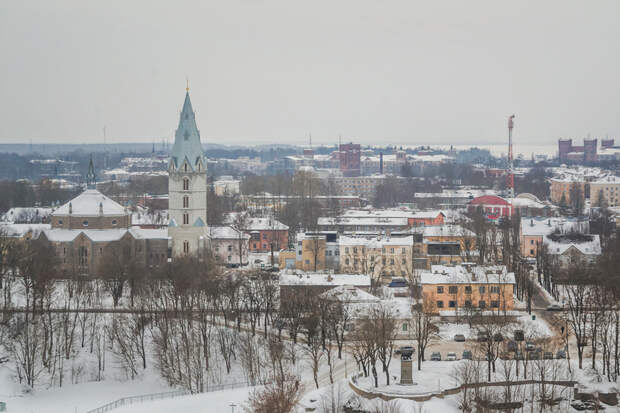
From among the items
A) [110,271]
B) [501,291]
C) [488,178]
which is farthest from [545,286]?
[488,178]

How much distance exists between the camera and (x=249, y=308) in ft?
128

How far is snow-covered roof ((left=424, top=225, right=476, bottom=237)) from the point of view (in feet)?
178

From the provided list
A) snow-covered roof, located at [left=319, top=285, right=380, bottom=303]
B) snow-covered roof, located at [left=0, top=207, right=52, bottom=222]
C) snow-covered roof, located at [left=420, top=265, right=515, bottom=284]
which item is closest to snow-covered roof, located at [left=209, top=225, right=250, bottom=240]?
snow-covered roof, located at [left=319, top=285, right=380, bottom=303]

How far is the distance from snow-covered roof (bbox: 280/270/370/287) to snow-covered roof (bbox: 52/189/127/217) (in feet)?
44.0

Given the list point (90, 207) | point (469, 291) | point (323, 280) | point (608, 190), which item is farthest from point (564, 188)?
point (323, 280)

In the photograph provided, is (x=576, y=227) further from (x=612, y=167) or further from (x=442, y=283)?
(x=612, y=167)

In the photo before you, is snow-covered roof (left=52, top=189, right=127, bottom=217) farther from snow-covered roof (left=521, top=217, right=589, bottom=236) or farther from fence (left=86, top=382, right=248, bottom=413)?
snow-covered roof (left=521, top=217, right=589, bottom=236)

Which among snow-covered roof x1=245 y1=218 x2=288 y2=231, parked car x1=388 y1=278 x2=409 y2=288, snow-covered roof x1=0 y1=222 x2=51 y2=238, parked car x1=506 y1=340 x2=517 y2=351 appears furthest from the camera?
snow-covered roof x1=245 y1=218 x2=288 y2=231

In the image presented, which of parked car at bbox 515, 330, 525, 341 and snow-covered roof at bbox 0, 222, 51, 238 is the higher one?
snow-covered roof at bbox 0, 222, 51, 238

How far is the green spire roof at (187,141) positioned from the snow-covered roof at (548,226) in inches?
796

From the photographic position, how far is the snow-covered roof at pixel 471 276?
39594mm

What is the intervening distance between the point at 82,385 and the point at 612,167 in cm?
13136

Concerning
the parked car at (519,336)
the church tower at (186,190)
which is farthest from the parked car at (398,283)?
→ the parked car at (519,336)

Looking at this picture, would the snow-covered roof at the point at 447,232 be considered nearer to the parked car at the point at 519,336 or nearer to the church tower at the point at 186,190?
the church tower at the point at 186,190
